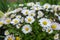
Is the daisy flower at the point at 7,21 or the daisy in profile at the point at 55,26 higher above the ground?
the daisy flower at the point at 7,21

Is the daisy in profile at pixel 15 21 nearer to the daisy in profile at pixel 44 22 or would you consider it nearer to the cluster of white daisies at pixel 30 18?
the cluster of white daisies at pixel 30 18

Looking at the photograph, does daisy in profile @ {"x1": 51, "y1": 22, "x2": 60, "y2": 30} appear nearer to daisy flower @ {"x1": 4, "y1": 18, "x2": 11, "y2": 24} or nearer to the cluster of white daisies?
the cluster of white daisies

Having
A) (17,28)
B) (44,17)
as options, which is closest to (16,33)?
(17,28)

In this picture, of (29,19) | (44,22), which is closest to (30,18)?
(29,19)

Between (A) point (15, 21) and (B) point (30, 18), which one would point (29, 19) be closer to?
(B) point (30, 18)

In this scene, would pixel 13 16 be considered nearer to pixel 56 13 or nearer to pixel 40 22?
pixel 40 22

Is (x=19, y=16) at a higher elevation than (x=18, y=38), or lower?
higher

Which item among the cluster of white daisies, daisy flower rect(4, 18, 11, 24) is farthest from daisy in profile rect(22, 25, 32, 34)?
daisy flower rect(4, 18, 11, 24)

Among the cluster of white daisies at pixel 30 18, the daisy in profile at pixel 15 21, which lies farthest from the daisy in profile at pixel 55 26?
the daisy in profile at pixel 15 21
